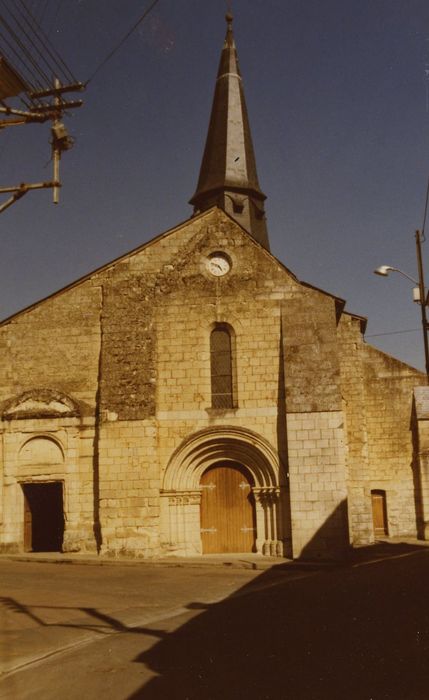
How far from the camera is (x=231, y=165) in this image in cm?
2725

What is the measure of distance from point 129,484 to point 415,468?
10183 mm

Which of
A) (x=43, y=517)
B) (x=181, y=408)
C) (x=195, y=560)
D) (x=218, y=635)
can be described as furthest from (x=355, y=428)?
(x=218, y=635)

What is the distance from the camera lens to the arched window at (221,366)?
16.7m

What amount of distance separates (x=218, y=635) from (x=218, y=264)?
10.5 m

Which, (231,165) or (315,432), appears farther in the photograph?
(231,165)

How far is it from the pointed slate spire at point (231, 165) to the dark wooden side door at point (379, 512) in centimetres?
1061

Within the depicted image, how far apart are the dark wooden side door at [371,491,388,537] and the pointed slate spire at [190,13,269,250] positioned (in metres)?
10.6

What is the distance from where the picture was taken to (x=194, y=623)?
929cm

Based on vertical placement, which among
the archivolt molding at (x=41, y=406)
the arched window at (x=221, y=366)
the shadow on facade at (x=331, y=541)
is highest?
the arched window at (x=221, y=366)

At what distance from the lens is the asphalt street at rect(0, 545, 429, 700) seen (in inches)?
243

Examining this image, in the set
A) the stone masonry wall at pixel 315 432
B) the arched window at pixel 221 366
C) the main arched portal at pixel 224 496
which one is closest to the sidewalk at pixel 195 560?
the main arched portal at pixel 224 496

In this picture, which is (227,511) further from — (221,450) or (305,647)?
(305,647)

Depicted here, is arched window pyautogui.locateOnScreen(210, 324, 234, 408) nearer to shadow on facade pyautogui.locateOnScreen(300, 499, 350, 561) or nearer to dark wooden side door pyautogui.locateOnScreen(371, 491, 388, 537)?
shadow on facade pyautogui.locateOnScreen(300, 499, 350, 561)

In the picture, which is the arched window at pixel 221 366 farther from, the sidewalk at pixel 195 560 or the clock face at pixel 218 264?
the sidewalk at pixel 195 560
